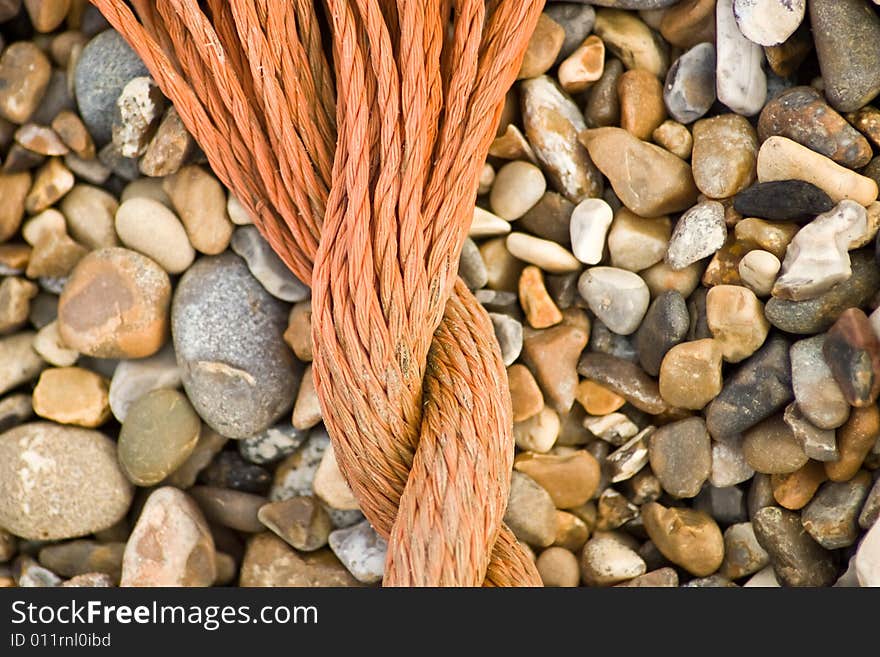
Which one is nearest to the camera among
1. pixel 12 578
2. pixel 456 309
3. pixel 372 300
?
pixel 372 300

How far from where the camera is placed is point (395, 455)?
0.96m

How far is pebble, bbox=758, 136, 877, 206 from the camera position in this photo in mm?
1037

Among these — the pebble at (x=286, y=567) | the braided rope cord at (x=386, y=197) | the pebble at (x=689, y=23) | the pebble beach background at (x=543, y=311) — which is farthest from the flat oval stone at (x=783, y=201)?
the pebble at (x=286, y=567)

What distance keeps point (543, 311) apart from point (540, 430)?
151 mm

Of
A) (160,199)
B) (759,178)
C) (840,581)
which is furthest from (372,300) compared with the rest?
(840,581)

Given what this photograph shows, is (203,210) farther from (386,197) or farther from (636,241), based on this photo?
(636,241)

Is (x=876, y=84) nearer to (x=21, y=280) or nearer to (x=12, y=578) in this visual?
(x=21, y=280)

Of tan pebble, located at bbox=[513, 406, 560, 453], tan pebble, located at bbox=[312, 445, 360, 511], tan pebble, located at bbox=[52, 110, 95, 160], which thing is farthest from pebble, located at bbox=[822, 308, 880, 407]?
tan pebble, located at bbox=[52, 110, 95, 160]

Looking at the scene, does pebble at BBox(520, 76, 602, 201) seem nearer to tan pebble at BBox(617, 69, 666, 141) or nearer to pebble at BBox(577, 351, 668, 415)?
tan pebble at BBox(617, 69, 666, 141)

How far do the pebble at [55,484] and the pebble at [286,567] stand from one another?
0.18 m

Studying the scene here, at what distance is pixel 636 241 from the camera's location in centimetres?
112

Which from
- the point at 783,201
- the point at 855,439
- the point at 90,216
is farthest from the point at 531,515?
the point at 90,216

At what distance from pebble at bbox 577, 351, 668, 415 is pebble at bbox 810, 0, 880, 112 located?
1.31 feet

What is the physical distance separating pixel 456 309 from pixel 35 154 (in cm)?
59
